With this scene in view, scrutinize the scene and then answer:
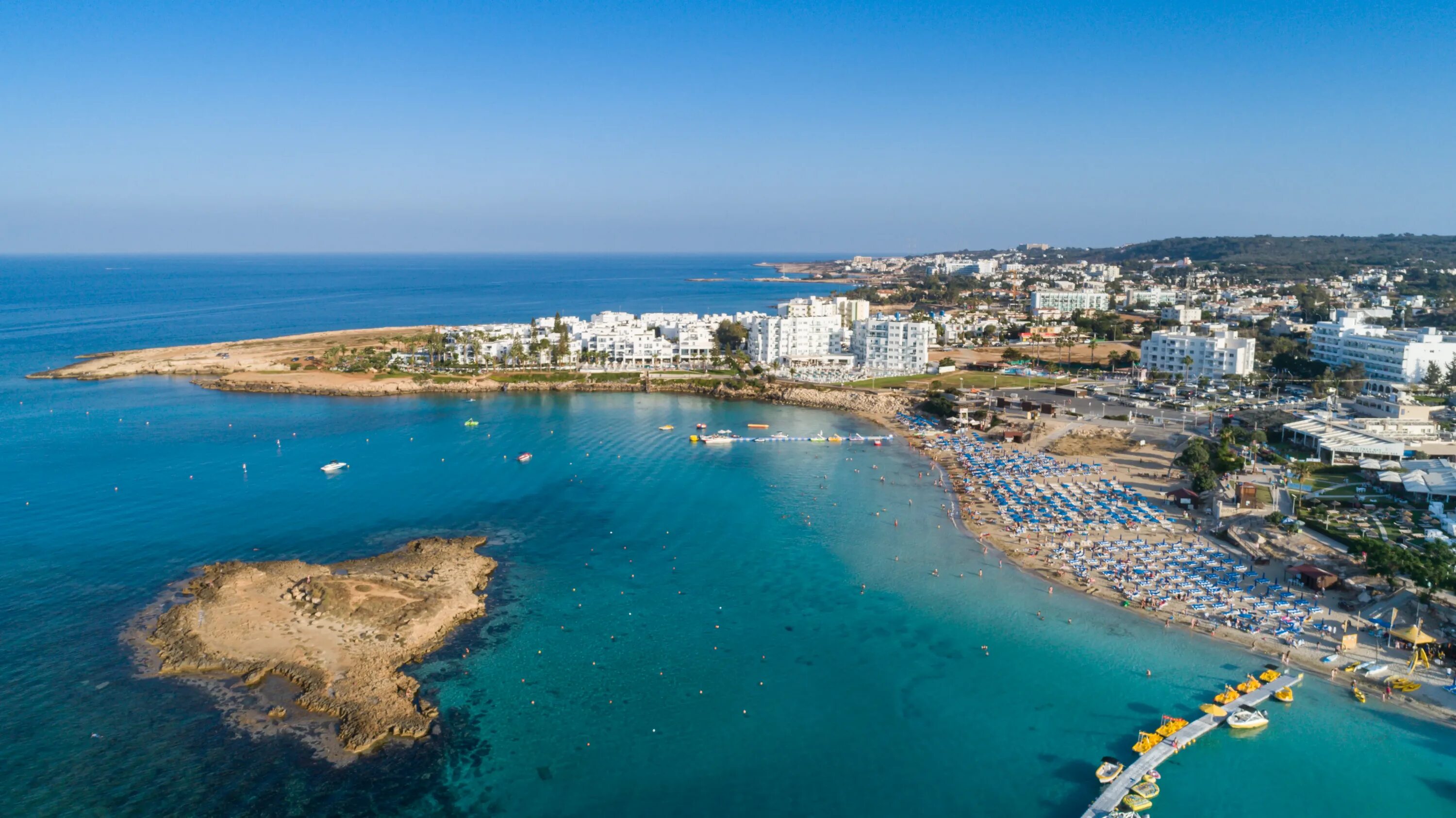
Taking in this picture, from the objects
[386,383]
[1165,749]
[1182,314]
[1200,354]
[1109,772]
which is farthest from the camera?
[1182,314]

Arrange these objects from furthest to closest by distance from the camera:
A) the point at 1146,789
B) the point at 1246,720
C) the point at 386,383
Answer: the point at 386,383 → the point at 1246,720 → the point at 1146,789

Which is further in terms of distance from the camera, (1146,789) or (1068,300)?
(1068,300)

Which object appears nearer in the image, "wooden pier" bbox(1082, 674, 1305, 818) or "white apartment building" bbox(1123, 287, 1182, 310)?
"wooden pier" bbox(1082, 674, 1305, 818)

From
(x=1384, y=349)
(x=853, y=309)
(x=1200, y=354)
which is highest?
(x=853, y=309)

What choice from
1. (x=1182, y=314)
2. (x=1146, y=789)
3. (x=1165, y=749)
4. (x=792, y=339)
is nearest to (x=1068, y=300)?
(x=1182, y=314)

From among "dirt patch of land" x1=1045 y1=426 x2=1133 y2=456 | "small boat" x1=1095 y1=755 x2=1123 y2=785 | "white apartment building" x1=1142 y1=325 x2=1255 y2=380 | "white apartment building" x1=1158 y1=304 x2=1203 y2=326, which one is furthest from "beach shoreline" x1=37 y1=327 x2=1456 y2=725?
"white apartment building" x1=1158 y1=304 x2=1203 y2=326

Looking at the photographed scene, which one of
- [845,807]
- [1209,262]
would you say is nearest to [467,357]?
[845,807]

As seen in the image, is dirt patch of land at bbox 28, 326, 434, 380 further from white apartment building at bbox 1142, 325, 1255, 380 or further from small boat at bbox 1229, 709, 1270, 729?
white apartment building at bbox 1142, 325, 1255, 380

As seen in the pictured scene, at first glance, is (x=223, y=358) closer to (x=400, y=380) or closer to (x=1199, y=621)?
(x=400, y=380)
